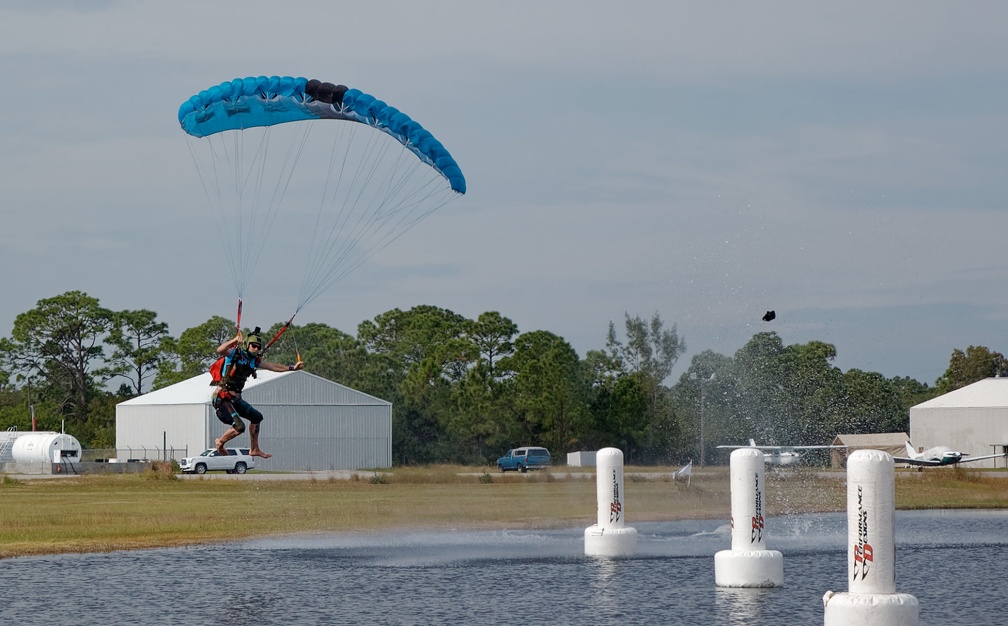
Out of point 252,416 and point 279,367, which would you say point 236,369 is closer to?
point 252,416

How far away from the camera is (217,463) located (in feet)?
255

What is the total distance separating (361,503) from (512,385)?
56.6 m

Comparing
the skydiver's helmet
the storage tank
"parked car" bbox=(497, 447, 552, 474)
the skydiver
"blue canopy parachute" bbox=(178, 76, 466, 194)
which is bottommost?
"parked car" bbox=(497, 447, 552, 474)

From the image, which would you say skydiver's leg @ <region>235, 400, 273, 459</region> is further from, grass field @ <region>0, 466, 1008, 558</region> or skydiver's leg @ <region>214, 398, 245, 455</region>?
grass field @ <region>0, 466, 1008, 558</region>

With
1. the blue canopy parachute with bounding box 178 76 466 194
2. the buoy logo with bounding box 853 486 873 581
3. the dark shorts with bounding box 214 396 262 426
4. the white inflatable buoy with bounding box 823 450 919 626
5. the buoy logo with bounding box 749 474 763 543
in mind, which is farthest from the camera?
the blue canopy parachute with bounding box 178 76 466 194

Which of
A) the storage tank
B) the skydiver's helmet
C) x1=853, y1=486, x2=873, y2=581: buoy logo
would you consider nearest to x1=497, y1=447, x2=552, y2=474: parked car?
the storage tank

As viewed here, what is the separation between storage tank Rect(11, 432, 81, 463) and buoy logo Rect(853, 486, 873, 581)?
262 feet

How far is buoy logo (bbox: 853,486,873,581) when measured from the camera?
1573cm

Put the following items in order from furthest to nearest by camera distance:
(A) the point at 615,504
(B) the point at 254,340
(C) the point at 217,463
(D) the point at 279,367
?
1. (C) the point at 217,463
2. (A) the point at 615,504
3. (B) the point at 254,340
4. (D) the point at 279,367

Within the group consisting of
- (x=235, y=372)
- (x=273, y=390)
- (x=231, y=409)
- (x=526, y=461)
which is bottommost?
(x=526, y=461)

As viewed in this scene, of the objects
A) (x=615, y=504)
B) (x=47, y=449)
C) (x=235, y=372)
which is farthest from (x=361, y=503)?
(x=47, y=449)

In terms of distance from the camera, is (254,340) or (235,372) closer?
(254,340)

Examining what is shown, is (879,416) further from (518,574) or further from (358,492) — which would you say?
(518,574)

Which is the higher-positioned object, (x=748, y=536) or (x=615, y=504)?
(x=615, y=504)
